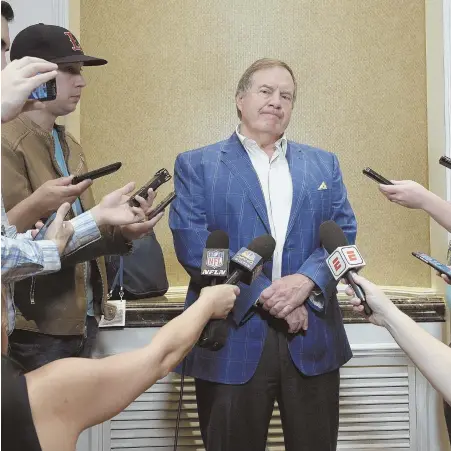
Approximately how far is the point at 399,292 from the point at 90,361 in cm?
224

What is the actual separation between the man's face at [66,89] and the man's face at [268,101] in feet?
1.83

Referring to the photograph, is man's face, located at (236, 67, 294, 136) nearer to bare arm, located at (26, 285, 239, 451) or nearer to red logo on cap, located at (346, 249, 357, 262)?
red logo on cap, located at (346, 249, 357, 262)

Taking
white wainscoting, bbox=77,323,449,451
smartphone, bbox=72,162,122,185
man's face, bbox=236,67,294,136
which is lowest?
white wainscoting, bbox=77,323,449,451

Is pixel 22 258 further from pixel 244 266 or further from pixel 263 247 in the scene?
pixel 263 247

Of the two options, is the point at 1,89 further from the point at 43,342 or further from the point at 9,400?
the point at 43,342

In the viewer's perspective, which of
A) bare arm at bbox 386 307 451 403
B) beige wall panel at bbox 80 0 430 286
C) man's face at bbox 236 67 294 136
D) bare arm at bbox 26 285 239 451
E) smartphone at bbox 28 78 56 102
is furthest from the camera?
beige wall panel at bbox 80 0 430 286

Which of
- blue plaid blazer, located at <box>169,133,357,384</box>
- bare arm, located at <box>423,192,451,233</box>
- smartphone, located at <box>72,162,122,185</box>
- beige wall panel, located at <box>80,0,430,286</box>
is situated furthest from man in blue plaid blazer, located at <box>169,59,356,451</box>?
beige wall panel, located at <box>80,0,430,286</box>

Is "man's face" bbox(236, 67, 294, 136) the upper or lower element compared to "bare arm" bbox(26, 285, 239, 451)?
upper

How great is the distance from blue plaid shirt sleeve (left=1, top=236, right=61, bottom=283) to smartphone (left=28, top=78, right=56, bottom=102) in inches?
13.8

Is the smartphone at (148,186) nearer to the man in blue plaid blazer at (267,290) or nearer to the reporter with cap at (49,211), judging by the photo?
the reporter with cap at (49,211)

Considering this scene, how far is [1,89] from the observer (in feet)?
4.17

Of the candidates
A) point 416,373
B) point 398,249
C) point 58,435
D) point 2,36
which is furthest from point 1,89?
point 398,249

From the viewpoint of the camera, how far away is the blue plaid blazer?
2139 mm

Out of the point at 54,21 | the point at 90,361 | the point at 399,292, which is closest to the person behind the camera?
the point at 90,361
